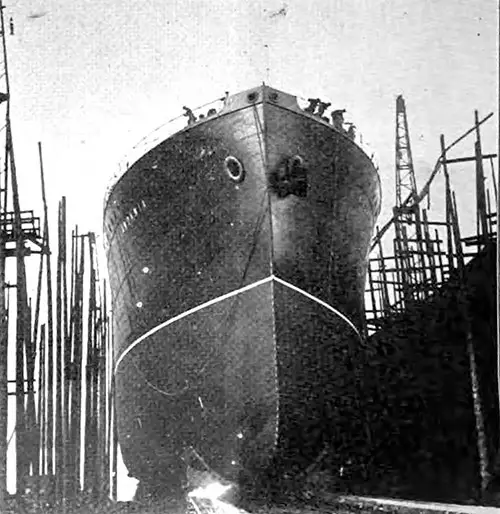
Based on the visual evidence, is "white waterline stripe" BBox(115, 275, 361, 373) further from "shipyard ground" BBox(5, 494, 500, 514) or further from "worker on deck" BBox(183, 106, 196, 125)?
"worker on deck" BBox(183, 106, 196, 125)

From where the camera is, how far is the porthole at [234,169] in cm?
370

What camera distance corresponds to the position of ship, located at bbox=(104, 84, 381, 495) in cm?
326

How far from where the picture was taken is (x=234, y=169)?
373cm

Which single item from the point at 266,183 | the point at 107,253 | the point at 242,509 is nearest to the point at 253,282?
the point at 266,183

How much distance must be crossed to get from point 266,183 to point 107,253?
1753 mm

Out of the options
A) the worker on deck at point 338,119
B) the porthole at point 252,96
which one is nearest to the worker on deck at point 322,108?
the worker on deck at point 338,119

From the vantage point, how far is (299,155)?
3.79 meters

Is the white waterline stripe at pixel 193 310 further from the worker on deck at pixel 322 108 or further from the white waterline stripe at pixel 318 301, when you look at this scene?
the worker on deck at pixel 322 108

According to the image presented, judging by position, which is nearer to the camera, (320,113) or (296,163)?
(296,163)

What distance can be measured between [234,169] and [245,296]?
2.16 ft

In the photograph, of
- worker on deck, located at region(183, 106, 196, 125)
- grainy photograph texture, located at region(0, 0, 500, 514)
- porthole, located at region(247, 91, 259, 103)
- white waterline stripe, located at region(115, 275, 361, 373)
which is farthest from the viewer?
worker on deck, located at region(183, 106, 196, 125)

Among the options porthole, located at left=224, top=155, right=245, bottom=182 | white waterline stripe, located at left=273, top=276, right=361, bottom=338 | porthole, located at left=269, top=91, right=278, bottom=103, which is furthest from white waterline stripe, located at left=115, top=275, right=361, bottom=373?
porthole, located at left=269, top=91, right=278, bottom=103

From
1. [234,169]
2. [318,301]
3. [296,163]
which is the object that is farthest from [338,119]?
[318,301]

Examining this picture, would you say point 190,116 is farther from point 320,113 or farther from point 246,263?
point 246,263
